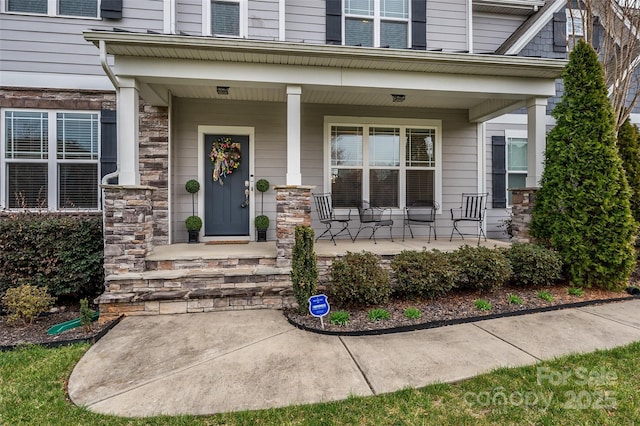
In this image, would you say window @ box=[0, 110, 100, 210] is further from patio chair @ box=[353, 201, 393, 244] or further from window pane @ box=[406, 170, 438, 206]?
window pane @ box=[406, 170, 438, 206]

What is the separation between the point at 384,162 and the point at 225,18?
378 centimetres

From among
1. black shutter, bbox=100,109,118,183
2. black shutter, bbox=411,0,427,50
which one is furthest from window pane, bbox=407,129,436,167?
black shutter, bbox=100,109,118,183

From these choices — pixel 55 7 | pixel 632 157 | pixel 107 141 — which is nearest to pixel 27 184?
pixel 107 141

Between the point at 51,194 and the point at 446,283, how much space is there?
604cm

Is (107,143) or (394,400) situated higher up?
(107,143)

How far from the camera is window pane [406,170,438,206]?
6125 millimetres

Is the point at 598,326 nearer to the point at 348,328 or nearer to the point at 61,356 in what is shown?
the point at 348,328

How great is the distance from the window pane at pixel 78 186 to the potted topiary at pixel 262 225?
8.65 ft

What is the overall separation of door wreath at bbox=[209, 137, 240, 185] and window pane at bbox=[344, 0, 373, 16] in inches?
126

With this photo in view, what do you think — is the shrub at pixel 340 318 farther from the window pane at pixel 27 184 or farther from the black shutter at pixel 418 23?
the black shutter at pixel 418 23

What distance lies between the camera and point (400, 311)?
11.7 feet

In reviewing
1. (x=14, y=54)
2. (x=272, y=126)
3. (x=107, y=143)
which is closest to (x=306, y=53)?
(x=272, y=126)

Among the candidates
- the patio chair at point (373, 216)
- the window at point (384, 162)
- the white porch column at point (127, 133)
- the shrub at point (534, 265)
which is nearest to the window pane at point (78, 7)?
the white porch column at point (127, 133)

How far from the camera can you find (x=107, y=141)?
5164 mm
